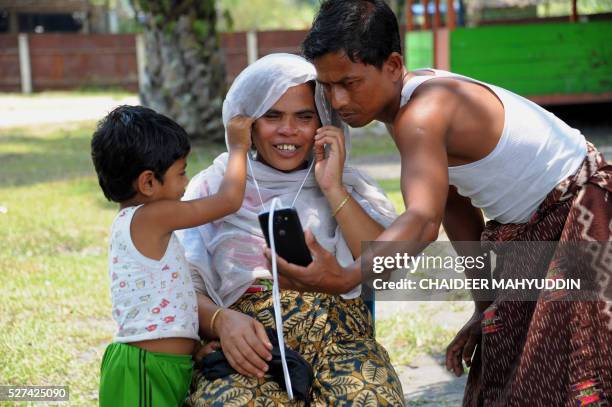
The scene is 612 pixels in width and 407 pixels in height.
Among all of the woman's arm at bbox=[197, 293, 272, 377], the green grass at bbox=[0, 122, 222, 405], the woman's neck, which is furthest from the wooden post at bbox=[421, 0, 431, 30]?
the woman's arm at bbox=[197, 293, 272, 377]

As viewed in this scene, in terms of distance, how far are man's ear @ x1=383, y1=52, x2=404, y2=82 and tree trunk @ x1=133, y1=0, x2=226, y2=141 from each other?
9197 mm

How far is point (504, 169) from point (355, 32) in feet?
2.07

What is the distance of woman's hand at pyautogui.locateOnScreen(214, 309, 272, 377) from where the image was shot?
2.77 meters

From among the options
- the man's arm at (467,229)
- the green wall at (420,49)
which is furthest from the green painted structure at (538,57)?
the man's arm at (467,229)

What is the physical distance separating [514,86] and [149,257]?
1030 centimetres

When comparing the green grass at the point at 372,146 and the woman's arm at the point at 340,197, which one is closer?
the woman's arm at the point at 340,197

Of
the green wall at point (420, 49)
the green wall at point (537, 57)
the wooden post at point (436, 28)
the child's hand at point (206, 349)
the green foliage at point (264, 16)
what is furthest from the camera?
the green foliage at point (264, 16)

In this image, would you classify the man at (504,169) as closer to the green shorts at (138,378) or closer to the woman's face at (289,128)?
the woman's face at (289,128)

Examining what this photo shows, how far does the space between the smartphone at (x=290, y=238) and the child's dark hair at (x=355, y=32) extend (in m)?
0.59

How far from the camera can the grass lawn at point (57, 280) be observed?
4406 millimetres

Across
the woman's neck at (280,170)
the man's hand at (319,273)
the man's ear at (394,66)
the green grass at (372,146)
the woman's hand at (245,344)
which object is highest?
the man's ear at (394,66)

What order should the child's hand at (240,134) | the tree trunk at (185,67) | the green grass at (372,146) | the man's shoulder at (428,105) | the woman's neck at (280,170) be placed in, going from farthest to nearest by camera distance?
the tree trunk at (185,67)
the green grass at (372,146)
the woman's neck at (280,170)
the child's hand at (240,134)
the man's shoulder at (428,105)

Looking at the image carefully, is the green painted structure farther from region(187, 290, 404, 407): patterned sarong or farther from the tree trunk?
region(187, 290, 404, 407): patterned sarong

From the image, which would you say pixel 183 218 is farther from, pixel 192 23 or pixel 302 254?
pixel 192 23
